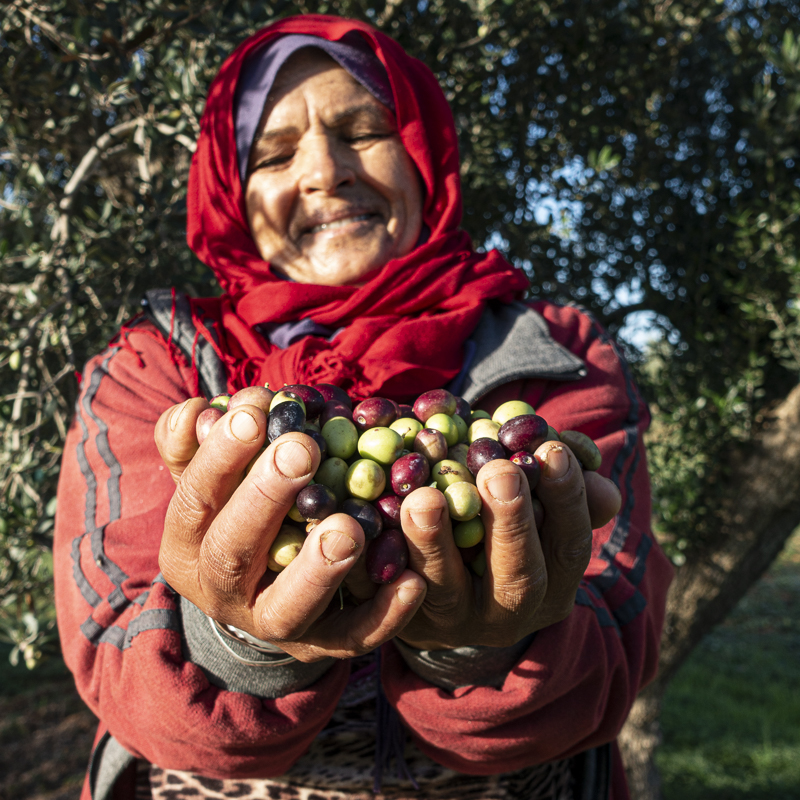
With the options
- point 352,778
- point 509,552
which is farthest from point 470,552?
point 352,778

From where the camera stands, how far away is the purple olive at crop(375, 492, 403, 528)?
110 centimetres

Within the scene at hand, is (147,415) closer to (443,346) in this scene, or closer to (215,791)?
(443,346)

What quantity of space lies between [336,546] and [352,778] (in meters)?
0.95

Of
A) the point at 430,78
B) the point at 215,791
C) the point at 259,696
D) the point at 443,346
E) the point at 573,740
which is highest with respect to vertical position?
the point at 430,78

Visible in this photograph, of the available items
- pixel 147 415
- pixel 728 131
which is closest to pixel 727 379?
pixel 728 131

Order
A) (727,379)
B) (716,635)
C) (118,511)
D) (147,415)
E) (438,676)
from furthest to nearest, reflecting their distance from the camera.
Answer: (716,635), (727,379), (147,415), (118,511), (438,676)

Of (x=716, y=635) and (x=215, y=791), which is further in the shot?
(x=716, y=635)

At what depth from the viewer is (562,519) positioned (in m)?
1.14

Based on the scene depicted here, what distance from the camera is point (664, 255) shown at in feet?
11.5

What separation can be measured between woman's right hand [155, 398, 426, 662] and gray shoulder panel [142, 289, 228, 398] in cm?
58

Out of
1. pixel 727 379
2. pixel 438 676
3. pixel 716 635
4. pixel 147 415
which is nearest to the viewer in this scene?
pixel 438 676

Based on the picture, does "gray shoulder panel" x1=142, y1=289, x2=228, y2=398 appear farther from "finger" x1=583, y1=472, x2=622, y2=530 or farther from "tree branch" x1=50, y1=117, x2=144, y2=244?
"finger" x1=583, y1=472, x2=622, y2=530

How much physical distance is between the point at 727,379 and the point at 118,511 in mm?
2995

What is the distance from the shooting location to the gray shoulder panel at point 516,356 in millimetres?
1727
